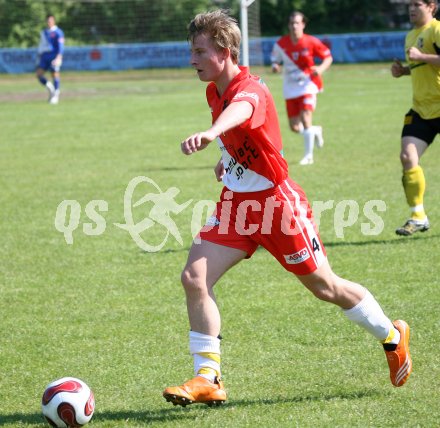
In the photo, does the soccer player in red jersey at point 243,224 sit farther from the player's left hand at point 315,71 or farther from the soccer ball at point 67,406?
the player's left hand at point 315,71

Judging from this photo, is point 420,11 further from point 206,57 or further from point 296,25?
point 296,25

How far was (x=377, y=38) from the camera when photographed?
134 ft

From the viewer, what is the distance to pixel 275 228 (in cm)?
453

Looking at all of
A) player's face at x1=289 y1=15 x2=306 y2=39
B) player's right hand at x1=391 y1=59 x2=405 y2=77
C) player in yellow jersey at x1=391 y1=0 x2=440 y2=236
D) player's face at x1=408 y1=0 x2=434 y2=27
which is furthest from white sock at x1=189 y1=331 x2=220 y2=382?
player's face at x1=289 y1=15 x2=306 y2=39

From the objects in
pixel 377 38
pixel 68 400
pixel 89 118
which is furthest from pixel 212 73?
pixel 377 38

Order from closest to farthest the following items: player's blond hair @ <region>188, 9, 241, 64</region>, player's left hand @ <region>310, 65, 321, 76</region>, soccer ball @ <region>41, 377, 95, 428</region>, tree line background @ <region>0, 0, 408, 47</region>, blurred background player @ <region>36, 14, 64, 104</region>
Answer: soccer ball @ <region>41, 377, 95, 428</region> → player's blond hair @ <region>188, 9, 241, 64</region> → player's left hand @ <region>310, 65, 321, 76</region> → blurred background player @ <region>36, 14, 64, 104</region> → tree line background @ <region>0, 0, 408, 47</region>

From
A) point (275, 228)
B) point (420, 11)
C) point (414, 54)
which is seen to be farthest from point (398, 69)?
point (275, 228)

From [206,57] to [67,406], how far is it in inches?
72.3

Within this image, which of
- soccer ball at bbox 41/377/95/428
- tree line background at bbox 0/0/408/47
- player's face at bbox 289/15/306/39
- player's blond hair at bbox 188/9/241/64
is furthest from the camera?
tree line background at bbox 0/0/408/47

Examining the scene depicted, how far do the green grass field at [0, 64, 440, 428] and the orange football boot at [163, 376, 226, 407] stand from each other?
8cm

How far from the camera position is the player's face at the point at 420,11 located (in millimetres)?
8422

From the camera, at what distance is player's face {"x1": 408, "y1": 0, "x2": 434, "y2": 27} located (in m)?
8.42

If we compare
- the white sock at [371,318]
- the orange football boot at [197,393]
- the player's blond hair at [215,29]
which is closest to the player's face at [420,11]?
the player's blond hair at [215,29]

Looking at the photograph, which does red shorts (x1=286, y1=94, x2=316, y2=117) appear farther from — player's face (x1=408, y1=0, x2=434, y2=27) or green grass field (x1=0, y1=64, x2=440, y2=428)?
player's face (x1=408, y1=0, x2=434, y2=27)
